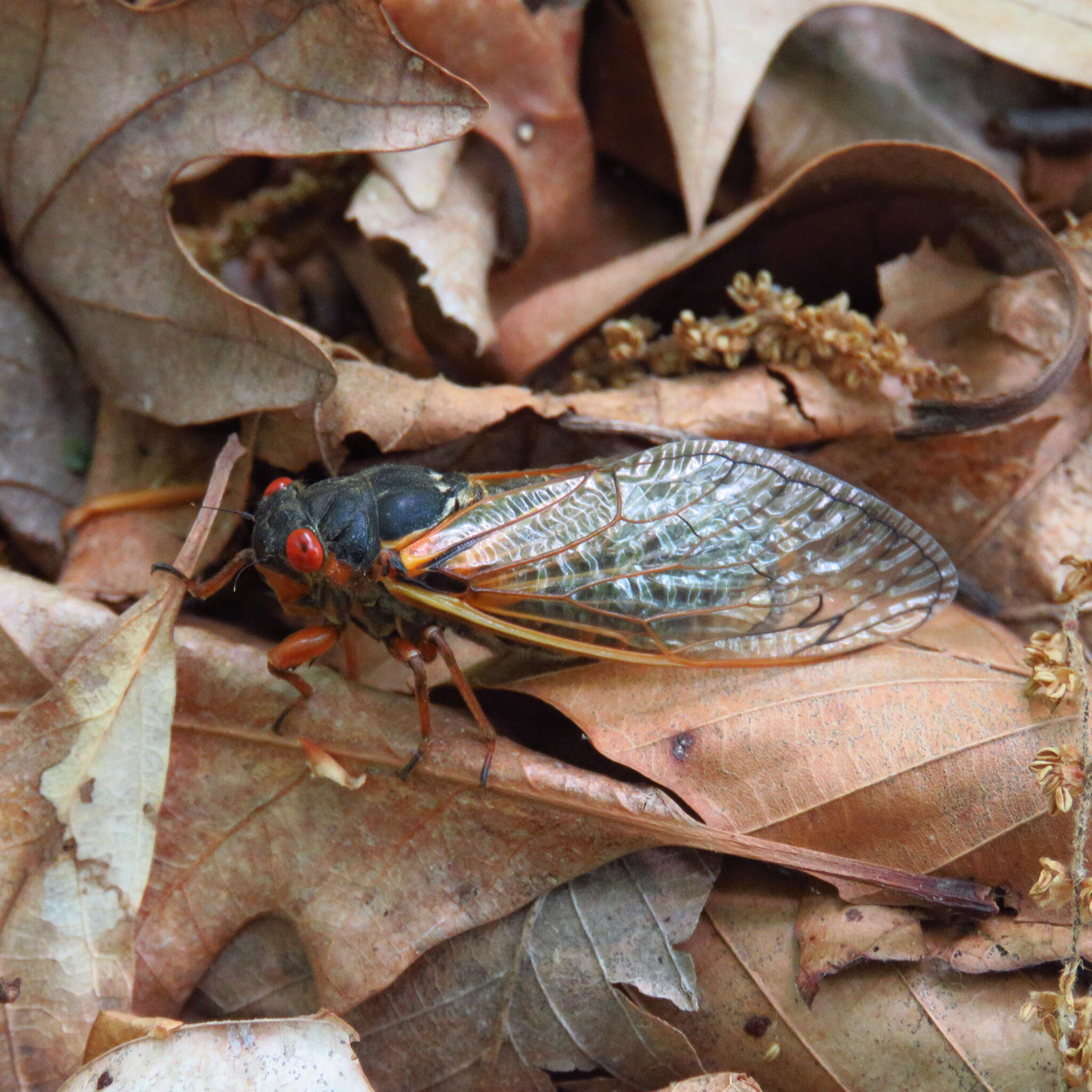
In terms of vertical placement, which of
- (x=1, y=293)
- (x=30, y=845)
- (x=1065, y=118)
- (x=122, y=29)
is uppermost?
(x=1065, y=118)

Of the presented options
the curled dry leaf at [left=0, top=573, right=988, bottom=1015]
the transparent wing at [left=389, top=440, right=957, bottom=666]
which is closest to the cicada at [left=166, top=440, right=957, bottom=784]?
the transparent wing at [left=389, top=440, right=957, bottom=666]

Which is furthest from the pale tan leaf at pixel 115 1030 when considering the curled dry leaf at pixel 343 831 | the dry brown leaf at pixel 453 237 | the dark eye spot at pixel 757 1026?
the dry brown leaf at pixel 453 237

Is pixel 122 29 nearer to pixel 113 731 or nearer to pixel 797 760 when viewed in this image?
pixel 113 731

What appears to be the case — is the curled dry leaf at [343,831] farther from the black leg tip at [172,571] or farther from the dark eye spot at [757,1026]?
the dark eye spot at [757,1026]

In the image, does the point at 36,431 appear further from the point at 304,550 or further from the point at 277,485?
the point at 304,550

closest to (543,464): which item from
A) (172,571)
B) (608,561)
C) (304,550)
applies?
(608,561)

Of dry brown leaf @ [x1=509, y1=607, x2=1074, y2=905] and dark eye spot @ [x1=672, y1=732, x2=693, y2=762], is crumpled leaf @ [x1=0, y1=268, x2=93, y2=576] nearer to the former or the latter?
dry brown leaf @ [x1=509, y1=607, x2=1074, y2=905]

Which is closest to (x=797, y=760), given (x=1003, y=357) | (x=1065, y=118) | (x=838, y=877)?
(x=838, y=877)
